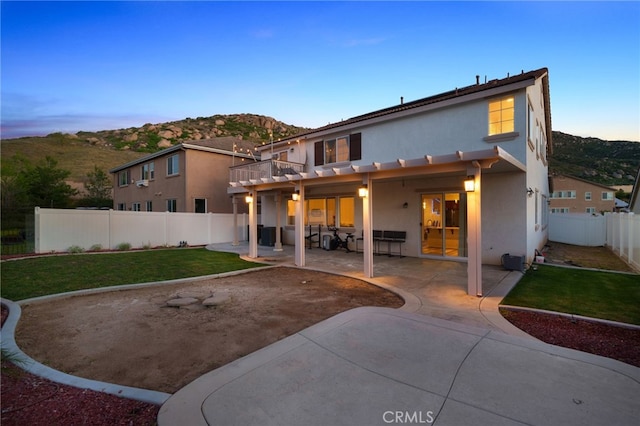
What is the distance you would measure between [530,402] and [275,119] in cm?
8979

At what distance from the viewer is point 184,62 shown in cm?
1717

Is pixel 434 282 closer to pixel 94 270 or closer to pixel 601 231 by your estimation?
pixel 94 270

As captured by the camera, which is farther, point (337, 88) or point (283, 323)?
point (337, 88)

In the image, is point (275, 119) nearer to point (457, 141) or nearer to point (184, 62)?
point (184, 62)

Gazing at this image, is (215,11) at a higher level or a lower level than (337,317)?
higher

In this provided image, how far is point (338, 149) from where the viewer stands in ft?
48.2

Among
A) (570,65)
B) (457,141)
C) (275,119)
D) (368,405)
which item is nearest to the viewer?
(368,405)

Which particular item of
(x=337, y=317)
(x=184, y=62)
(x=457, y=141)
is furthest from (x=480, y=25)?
(x=184, y=62)

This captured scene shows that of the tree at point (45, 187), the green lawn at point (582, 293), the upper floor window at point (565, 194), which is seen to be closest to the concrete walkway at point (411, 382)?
the green lawn at point (582, 293)

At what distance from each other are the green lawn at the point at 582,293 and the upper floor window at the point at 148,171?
24341 millimetres

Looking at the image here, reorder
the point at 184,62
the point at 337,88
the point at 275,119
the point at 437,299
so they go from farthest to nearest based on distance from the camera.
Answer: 1. the point at 275,119
2. the point at 337,88
3. the point at 184,62
4. the point at 437,299

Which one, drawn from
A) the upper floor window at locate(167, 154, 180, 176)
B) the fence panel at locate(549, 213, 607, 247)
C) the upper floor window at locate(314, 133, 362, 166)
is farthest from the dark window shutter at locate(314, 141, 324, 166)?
the fence panel at locate(549, 213, 607, 247)

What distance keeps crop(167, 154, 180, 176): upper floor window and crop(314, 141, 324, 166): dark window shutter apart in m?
10.5

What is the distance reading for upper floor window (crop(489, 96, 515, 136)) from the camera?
9.62 meters
